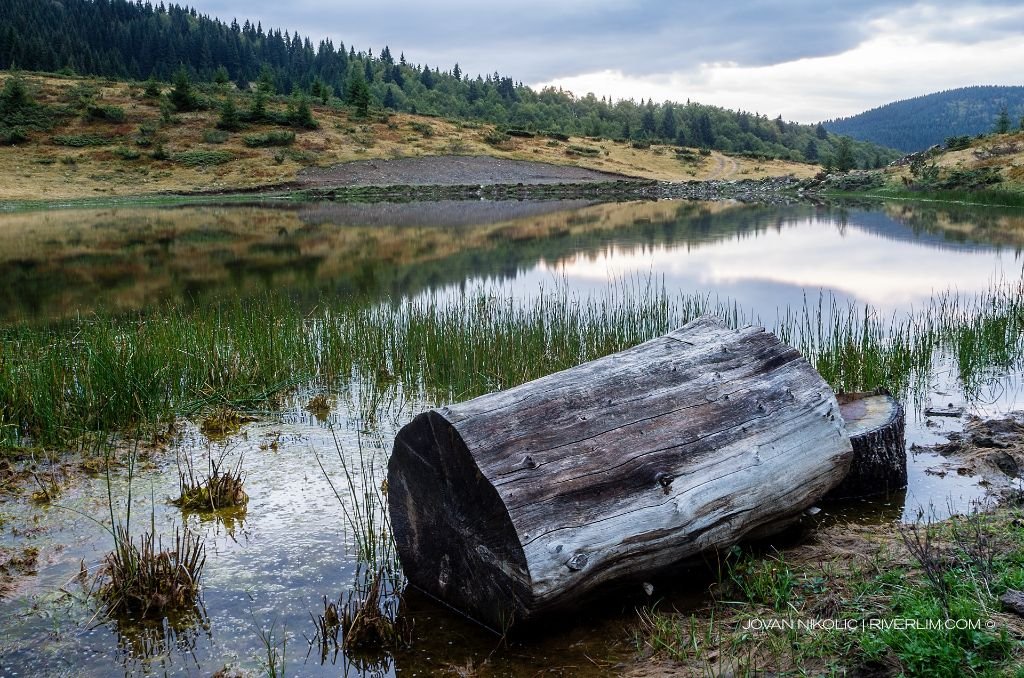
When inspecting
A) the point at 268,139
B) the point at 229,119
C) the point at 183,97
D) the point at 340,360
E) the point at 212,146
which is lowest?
the point at 340,360

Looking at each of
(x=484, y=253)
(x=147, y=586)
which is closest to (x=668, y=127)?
(x=484, y=253)

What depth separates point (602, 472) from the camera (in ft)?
11.8

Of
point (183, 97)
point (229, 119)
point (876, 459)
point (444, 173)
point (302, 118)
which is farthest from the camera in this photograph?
point (183, 97)

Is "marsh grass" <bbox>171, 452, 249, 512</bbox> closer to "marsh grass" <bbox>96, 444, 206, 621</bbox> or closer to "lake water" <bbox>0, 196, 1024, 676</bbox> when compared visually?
"lake water" <bbox>0, 196, 1024, 676</bbox>

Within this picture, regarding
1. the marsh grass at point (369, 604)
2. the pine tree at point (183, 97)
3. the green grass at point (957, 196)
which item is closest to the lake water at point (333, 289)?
the marsh grass at point (369, 604)

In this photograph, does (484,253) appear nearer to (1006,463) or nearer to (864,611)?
(1006,463)

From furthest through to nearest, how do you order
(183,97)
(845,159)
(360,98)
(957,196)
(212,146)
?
(360,98)
(183,97)
(845,159)
(212,146)
(957,196)

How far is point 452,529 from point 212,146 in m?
49.4

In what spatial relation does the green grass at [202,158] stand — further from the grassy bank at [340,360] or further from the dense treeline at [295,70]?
the grassy bank at [340,360]

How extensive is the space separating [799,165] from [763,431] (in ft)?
207

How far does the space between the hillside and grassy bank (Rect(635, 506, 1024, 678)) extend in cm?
4044

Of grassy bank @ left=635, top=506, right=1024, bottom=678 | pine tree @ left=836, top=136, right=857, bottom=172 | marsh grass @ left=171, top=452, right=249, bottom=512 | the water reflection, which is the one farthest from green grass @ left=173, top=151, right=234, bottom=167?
grassy bank @ left=635, top=506, right=1024, bottom=678

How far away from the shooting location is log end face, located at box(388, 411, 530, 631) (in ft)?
11.3

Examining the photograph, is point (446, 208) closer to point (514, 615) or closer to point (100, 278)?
point (100, 278)
